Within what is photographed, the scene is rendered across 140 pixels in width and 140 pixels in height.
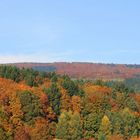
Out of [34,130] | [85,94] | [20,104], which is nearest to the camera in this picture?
[34,130]

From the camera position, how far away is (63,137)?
463ft

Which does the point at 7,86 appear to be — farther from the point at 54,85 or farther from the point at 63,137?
the point at 63,137

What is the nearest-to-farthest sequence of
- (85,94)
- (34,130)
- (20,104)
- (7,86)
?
1. (34,130)
2. (20,104)
3. (7,86)
4. (85,94)

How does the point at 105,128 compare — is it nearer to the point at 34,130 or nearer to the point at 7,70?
the point at 34,130

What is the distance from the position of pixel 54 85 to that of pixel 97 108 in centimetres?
1334

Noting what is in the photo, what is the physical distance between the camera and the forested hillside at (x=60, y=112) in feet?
457

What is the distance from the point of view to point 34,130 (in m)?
136

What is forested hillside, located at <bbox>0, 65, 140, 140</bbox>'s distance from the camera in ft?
457

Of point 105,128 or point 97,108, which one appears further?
point 97,108

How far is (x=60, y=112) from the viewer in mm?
162125

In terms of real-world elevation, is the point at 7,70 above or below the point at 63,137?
above

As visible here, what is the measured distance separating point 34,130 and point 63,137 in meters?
8.40

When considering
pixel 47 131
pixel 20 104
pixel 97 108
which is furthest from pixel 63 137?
pixel 97 108

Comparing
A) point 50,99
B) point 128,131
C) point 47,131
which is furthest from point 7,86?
point 128,131
